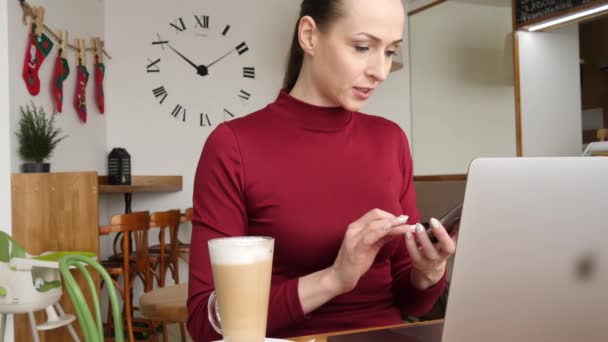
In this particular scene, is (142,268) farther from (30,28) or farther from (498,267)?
(498,267)

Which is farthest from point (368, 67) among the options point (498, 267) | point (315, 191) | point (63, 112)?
point (63, 112)

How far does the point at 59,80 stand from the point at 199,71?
1.59 metres

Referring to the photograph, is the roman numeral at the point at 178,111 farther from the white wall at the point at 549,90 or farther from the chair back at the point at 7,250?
the white wall at the point at 549,90

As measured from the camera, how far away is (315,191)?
117 centimetres

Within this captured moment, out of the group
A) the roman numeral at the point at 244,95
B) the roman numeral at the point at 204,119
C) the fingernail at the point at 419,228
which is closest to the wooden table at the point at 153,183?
the roman numeral at the point at 204,119

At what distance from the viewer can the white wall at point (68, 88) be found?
10.1ft

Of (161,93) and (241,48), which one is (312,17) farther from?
(241,48)

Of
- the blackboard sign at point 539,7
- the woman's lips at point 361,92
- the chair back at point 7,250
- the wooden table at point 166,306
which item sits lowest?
the wooden table at point 166,306

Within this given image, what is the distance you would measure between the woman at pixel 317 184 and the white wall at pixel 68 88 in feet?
7.82

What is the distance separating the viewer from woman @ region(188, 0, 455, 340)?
1.08 meters

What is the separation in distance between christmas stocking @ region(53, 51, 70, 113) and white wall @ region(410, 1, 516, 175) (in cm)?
341

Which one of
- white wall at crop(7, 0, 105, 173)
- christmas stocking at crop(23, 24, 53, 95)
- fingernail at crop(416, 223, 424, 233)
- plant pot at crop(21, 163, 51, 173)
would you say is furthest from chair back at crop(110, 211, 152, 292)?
fingernail at crop(416, 223, 424, 233)

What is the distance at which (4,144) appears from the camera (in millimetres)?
2830

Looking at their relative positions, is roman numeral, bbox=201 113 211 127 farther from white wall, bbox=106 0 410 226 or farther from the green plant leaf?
the green plant leaf
